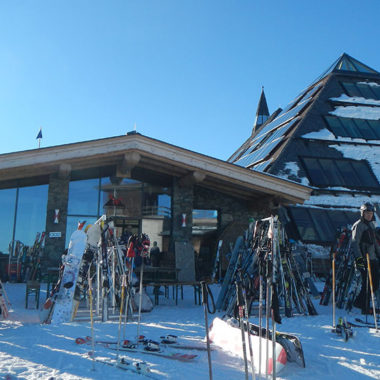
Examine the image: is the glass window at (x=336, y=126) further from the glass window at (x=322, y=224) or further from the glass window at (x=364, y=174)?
the glass window at (x=322, y=224)

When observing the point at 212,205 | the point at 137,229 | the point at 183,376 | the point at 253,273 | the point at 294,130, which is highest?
the point at 294,130

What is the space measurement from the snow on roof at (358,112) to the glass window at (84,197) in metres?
14.5

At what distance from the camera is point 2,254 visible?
42.8 feet

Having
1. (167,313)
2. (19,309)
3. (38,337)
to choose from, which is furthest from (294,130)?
(38,337)

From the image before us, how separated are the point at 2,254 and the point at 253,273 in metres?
8.60

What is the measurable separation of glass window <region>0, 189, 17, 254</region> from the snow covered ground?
6.05 m

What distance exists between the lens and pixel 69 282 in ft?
22.9

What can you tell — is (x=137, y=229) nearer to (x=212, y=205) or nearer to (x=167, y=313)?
(x=212, y=205)

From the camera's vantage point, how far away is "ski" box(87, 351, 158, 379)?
13.2 feet

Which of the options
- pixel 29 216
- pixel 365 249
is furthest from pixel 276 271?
pixel 29 216

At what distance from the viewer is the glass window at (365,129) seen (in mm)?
21828

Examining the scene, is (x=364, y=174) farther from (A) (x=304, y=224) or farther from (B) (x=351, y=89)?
(B) (x=351, y=89)

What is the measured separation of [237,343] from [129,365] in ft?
4.57

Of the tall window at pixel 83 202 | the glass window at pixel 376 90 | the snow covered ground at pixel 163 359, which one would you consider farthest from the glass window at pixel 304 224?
the glass window at pixel 376 90
